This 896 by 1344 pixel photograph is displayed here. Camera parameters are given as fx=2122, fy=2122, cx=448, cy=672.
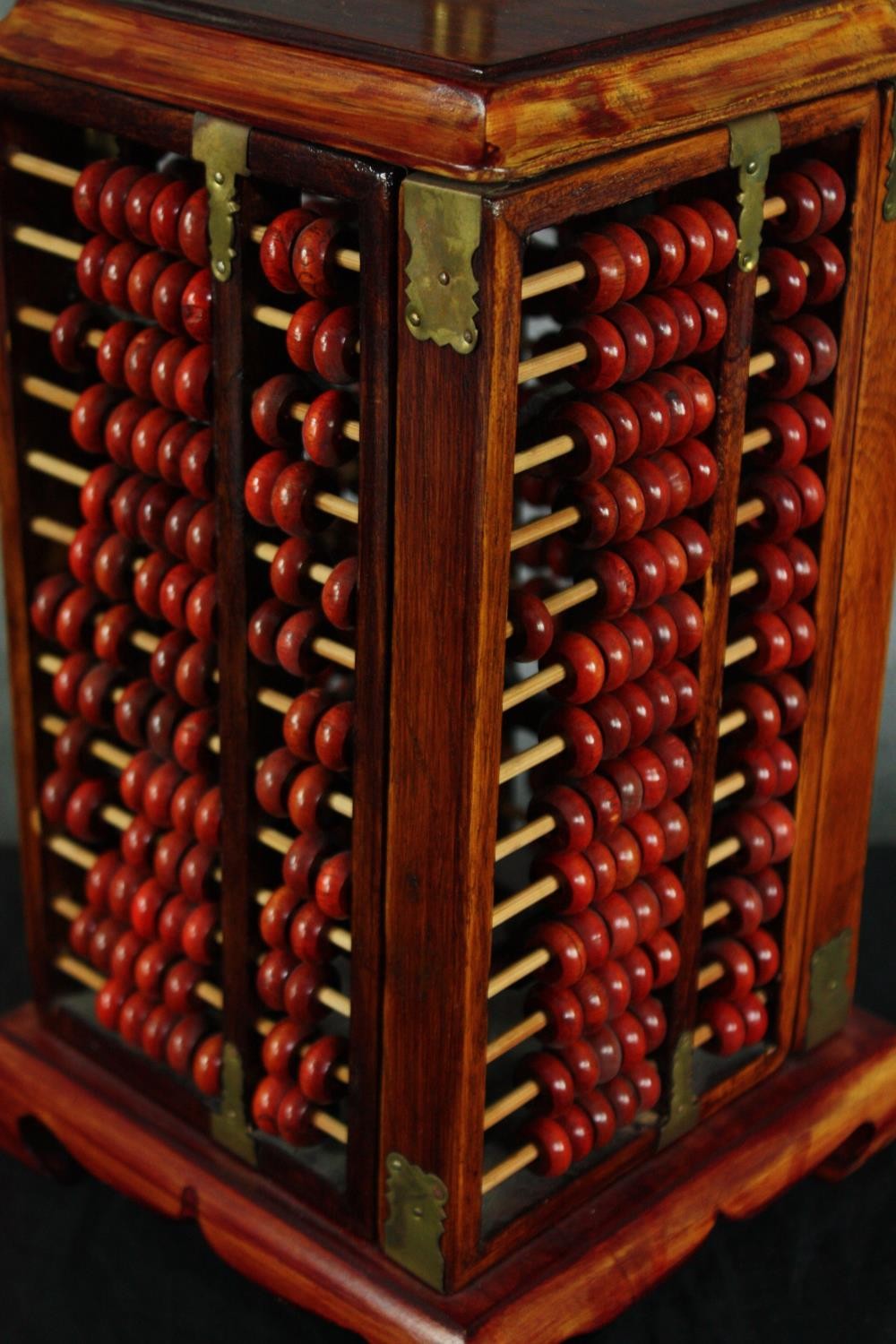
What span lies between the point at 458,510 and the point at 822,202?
42 cm

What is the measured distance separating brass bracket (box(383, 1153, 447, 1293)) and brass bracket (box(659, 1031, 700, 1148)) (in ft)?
0.84

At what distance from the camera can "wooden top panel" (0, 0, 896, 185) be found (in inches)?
52.9

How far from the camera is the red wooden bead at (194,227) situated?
1525 millimetres

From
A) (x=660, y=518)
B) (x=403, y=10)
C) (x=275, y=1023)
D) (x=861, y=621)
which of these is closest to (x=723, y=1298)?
(x=275, y=1023)

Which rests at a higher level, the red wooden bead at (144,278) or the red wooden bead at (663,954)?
the red wooden bead at (144,278)

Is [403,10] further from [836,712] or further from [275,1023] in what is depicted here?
[275,1023]

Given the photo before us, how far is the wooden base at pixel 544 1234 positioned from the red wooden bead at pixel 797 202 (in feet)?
2.52

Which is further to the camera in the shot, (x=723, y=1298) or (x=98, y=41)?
(x=723, y=1298)

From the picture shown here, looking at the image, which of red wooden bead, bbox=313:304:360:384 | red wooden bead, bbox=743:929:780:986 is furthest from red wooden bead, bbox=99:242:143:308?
→ red wooden bead, bbox=743:929:780:986

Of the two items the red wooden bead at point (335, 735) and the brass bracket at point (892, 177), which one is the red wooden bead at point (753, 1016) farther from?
the brass bracket at point (892, 177)

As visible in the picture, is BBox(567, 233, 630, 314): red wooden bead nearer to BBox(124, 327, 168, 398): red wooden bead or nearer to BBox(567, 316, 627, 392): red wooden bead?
BBox(567, 316, 627, 392): red wooden bead

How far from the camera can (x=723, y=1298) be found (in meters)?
1.84

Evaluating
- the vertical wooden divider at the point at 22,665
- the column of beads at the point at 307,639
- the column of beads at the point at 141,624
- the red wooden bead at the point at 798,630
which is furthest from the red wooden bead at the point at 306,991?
the red wooden bead at the point at 798,630

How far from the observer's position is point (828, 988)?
76.5 inches
